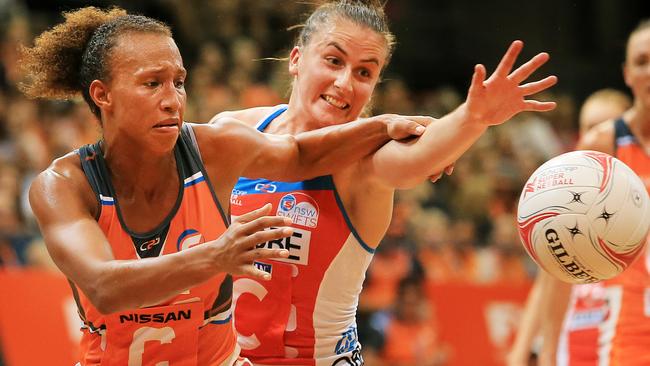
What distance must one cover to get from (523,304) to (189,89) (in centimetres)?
421

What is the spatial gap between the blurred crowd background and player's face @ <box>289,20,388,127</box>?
56 centimetres

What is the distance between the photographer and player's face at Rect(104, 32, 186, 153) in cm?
316

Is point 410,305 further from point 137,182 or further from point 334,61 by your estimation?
point 137,182

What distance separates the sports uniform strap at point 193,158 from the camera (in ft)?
11.0

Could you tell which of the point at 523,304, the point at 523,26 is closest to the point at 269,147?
the point at 523,304

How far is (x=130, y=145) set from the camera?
10.9 feet

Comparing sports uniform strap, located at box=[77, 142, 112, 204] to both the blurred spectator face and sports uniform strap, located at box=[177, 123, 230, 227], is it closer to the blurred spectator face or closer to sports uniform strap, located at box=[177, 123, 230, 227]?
sports uniform strap, located at box=[177, 123, 230, 227]

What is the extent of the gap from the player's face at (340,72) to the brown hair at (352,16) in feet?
0.12

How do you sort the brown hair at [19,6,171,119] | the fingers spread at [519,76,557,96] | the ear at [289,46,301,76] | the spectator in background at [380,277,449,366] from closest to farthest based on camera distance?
the fingers spread at [519,76,557,96]
the brown hair at [19,6,171,119]
the ear at [289,46,301,76]
the spectator in background at [380,277,449,366]

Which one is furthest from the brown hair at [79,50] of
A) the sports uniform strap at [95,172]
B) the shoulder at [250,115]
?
the shoulder at [250,115]

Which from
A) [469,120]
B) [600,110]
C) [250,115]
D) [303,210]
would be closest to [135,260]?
[303,210]

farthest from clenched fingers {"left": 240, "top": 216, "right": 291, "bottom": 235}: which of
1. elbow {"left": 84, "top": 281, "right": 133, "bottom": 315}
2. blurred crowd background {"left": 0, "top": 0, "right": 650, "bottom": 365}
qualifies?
blurred crowd background {"left": 0, "top": 0, "right": 650, "bottom": 365}

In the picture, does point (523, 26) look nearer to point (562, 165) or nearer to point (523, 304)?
point (523, 304)

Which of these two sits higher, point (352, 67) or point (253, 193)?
point (352, 67)
